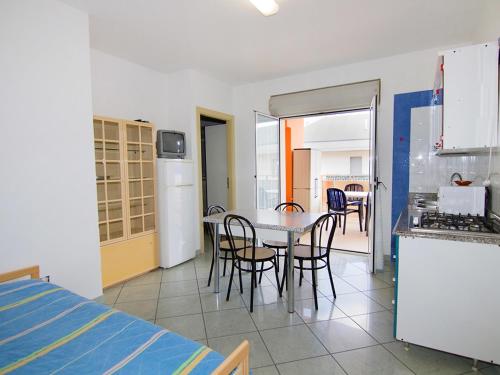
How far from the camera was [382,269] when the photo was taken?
3521mm

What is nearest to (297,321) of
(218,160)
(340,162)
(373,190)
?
(373,190)

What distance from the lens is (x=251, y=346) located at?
2043mm

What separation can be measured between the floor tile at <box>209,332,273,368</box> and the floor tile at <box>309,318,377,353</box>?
45 cm

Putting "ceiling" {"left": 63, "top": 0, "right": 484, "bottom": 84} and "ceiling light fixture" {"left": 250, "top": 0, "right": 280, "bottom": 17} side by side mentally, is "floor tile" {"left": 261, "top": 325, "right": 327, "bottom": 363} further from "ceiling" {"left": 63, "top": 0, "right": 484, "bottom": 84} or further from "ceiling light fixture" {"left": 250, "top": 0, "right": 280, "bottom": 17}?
"ceiling" {"left": 63, "top": 0, "right": 484, "bottom": 84}

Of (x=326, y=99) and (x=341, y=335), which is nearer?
(x=341, y=335)

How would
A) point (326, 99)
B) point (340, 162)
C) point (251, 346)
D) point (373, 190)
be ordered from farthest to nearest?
point (340, 162)
point (326, 99)
point (373, 190)
point (251, 346)

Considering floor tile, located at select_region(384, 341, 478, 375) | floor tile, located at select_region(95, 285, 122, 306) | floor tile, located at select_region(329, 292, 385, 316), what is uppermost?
floor tile, located at select_region(329, 292, 385, 316)

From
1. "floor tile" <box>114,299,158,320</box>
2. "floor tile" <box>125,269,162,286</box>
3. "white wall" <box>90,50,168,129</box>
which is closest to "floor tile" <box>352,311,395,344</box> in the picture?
"floor tile" <box>114,299,158,320</box>

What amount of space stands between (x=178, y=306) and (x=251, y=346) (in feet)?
3.01

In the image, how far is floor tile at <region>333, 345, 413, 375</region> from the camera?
1.77 meters

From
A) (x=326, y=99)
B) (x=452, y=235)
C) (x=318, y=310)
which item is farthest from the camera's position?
(x=326, y=99)

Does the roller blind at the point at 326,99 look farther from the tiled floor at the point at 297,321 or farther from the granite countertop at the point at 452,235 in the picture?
the granite countertop at the point at 452,235

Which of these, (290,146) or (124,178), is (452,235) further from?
(290,146)

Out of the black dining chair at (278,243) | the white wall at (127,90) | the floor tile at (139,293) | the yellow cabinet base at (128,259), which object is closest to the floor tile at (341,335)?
the black dining chair at (278,243)
